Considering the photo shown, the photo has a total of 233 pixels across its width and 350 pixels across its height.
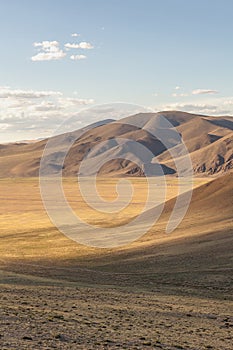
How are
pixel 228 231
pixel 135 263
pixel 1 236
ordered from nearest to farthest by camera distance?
pixel 135 263, pixel 228 231, pixel 1 236

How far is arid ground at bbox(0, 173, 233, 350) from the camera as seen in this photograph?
19.5 m

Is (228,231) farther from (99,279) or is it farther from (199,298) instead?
(199,298)

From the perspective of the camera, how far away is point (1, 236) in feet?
260

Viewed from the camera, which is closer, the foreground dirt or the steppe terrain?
the foreground dirt

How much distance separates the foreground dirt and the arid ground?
0.15ft

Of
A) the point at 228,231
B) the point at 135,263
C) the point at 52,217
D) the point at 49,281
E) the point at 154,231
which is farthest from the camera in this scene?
the point at 52,217

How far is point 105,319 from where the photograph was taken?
22953 millimetres

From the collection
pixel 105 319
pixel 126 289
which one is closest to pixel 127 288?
pixel 126 289

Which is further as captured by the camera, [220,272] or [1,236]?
[1,236]

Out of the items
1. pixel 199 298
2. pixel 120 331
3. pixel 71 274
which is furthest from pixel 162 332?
pixel 71 274

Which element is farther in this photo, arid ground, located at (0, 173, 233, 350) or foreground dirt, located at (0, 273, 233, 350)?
arid ground, located at (0, 173, 233, 350)

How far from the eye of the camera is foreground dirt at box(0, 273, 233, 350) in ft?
60.1

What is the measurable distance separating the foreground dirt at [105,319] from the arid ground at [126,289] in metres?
0.05

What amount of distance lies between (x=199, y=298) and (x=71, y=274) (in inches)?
555
